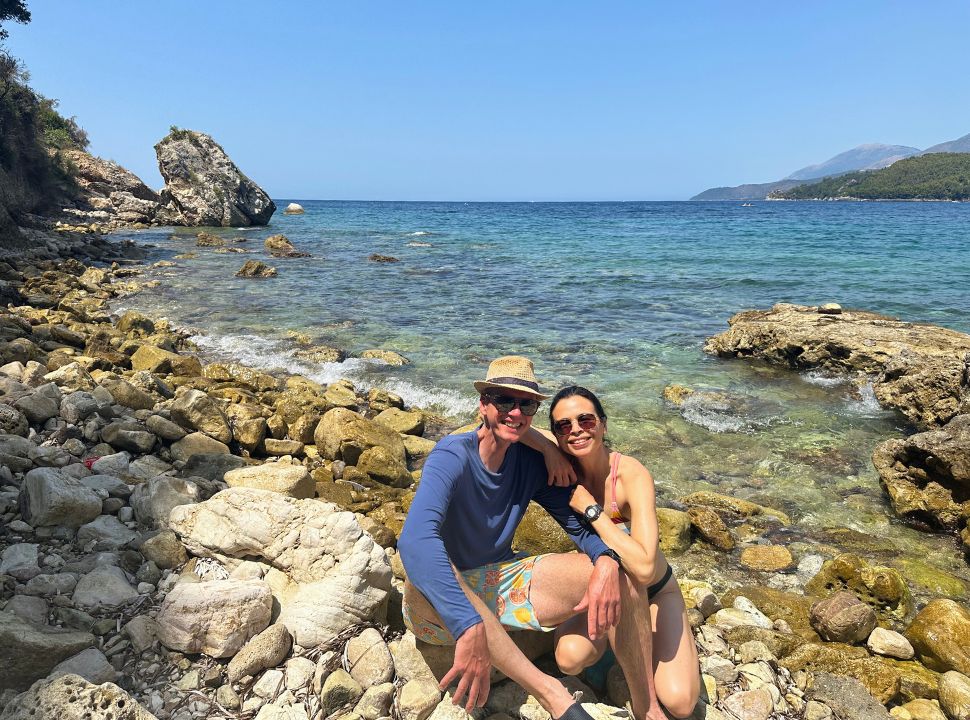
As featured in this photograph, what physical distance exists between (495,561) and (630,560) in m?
0.87

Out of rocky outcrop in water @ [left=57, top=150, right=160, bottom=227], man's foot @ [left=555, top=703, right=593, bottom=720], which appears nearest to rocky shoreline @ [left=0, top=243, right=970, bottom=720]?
man's foot @ [left=555, top=703, right=593, bottom=720]

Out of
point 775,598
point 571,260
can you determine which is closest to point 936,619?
point 775,598

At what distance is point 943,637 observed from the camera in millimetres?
4027

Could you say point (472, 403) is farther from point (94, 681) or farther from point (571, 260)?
point (571, 260)

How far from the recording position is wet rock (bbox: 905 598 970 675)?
3922 mm

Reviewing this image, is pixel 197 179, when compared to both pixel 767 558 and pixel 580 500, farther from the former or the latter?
pixel 580 500

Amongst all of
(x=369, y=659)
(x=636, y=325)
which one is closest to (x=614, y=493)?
(x=369, y=659)

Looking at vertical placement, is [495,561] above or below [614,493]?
below

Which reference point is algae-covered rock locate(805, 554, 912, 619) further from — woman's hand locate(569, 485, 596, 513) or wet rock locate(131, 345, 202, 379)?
wet rock locate(131, 345, 202, 379)

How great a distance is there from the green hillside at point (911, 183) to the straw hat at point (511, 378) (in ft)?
489

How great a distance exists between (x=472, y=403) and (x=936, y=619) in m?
6.65

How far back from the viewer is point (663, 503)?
6637mm

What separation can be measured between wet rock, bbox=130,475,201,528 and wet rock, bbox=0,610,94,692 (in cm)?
117

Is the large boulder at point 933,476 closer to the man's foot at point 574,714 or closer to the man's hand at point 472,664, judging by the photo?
the man's foot at point 574,714
